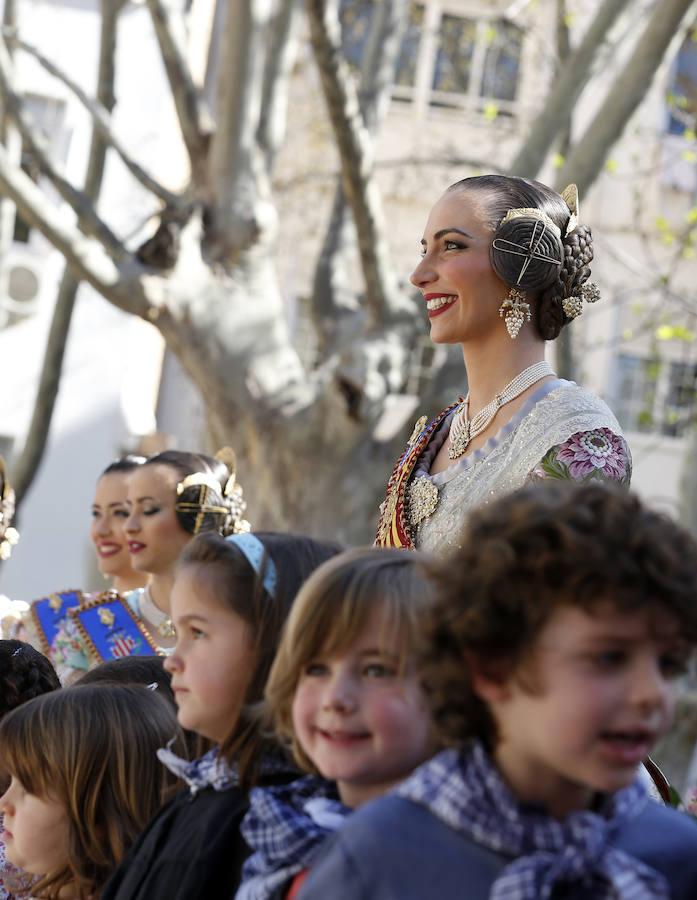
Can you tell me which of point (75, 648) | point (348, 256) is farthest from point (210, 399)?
point (75, 648)

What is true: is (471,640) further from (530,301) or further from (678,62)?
(678,62)

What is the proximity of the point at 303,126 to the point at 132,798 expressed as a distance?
13.1 meters

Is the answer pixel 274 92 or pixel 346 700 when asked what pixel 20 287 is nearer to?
pixel 274 92

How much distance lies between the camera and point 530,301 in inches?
121

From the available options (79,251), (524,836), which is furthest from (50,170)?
(524,836)

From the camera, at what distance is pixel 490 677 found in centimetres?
164

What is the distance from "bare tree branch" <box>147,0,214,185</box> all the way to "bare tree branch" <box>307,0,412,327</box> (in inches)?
42.5

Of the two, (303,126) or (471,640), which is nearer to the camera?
(471,640)

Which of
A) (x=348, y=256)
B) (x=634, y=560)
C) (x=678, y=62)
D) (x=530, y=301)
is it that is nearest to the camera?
(x=634, y=560)

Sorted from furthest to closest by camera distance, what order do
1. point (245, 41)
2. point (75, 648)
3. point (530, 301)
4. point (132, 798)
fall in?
point (245, 41) → point (75, 648) → point (530, 301) → point (132, 798)

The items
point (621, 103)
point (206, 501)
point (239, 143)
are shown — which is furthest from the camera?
point (239, 143)

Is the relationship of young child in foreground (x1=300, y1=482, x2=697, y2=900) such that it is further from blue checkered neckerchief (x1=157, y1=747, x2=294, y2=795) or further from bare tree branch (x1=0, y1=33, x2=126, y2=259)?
bare tree branch (x1=0, y1=33, x2=126, y2=259)

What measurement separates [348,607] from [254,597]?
368 mm

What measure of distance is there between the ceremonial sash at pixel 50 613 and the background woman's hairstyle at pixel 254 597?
2.46 m
